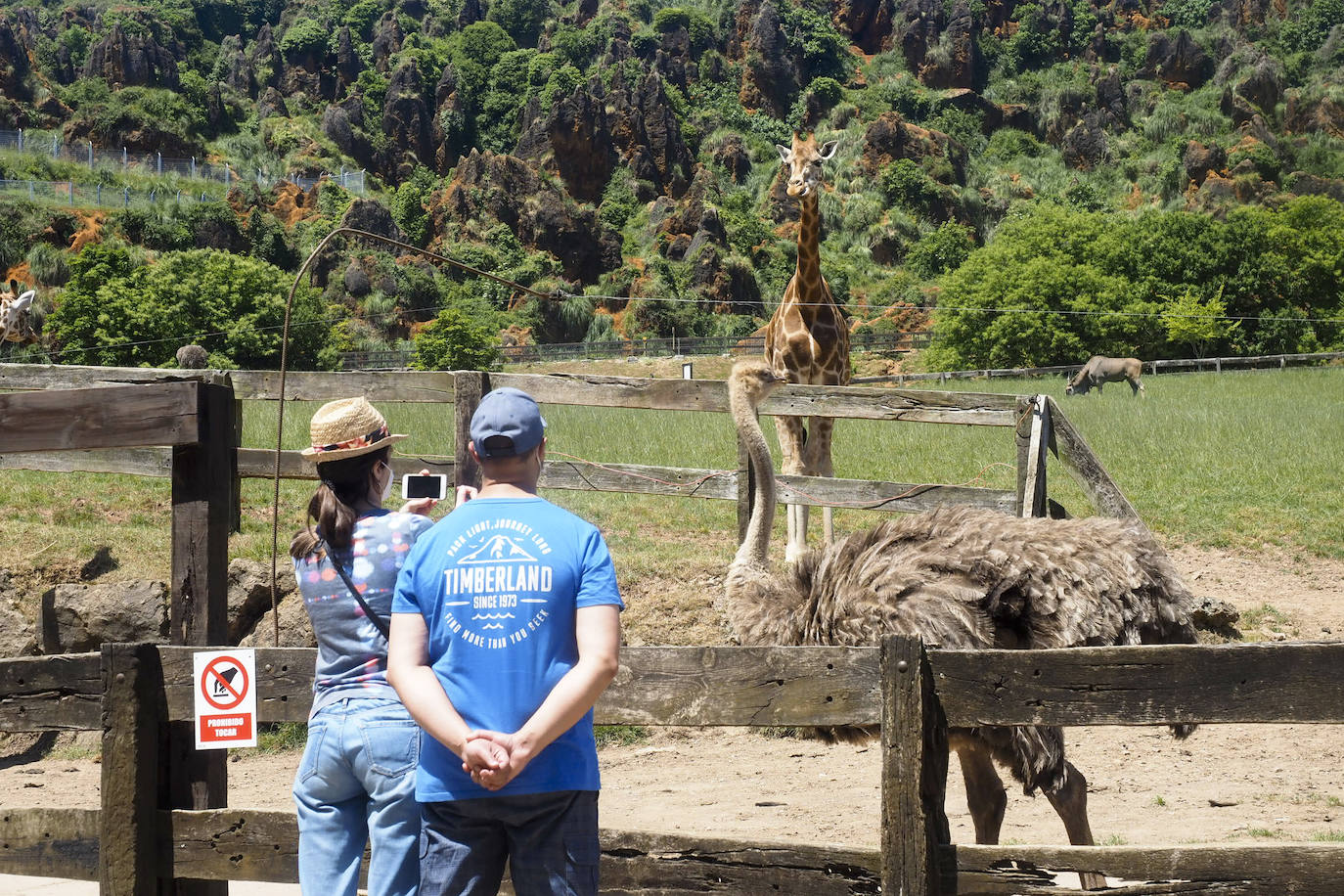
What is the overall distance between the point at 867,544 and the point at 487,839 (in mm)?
2215

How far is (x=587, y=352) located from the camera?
2192 inches

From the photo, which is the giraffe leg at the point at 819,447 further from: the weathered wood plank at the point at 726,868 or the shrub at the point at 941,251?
the shrub at the point at 941,251

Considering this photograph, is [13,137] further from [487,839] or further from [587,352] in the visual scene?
[487,839]

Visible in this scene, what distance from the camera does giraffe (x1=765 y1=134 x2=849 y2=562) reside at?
9.62m

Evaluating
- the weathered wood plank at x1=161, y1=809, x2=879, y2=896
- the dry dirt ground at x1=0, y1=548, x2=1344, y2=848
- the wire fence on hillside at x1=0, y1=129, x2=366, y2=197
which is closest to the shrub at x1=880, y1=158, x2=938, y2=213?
the wire fence on hillside at x1=0, y1=129, x2=366, y2=197

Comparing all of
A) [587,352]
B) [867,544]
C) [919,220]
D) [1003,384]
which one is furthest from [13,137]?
[867,544]

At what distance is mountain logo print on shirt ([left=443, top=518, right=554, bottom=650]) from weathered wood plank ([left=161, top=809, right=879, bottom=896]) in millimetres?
1049

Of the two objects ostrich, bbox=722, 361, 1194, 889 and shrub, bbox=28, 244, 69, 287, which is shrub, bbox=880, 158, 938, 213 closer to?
shrub, bbox=28, 244, 69, 287

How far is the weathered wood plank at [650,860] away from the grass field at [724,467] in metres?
4.75

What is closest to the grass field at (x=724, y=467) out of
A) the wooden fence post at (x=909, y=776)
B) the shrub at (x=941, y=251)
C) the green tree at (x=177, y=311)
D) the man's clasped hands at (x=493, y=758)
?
the wooden fence post at (x=909, y=776)

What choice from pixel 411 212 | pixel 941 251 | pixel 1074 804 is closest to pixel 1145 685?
pixel 1074 804

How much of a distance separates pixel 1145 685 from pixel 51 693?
3044 mm

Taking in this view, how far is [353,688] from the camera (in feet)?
10.6

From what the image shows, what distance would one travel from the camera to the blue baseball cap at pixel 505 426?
286cm
